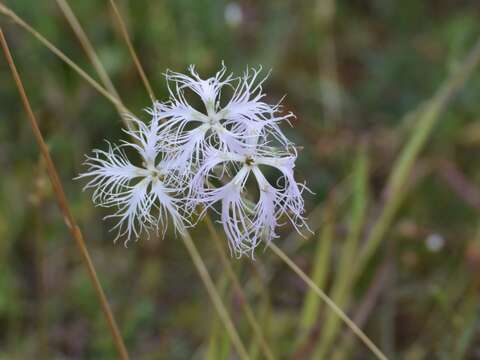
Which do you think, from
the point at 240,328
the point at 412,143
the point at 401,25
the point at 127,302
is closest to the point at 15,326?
the point at 127,302

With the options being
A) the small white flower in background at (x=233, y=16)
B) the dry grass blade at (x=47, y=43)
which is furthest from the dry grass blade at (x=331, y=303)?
the small white flower in background at (x=233, y=16)

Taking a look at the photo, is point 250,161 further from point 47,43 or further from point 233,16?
point 233,16

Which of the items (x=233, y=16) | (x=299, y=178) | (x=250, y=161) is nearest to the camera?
(x=250, y=161)

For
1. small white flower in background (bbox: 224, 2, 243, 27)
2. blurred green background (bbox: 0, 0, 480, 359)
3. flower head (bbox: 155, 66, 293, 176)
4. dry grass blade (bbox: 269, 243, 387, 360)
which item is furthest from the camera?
small white flower in background (bbox: 224, 2, 243, 27)

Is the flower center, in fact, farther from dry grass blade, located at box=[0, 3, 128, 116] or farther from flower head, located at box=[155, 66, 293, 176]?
dry grass blade, located at box=[0, 3, 128, 116]

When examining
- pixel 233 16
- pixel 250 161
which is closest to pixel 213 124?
pixel 250 161

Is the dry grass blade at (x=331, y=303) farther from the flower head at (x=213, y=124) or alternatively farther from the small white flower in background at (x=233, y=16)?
the small white flower in background at (x=233, y=16)

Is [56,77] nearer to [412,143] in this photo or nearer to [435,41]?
[412,143]

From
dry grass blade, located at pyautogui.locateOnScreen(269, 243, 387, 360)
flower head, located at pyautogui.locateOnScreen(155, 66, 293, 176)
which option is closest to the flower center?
flower head, located at pyautogui.locateOnScreen(155, 66, 293, 176)

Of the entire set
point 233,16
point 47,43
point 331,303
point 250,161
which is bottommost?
point 331,303
